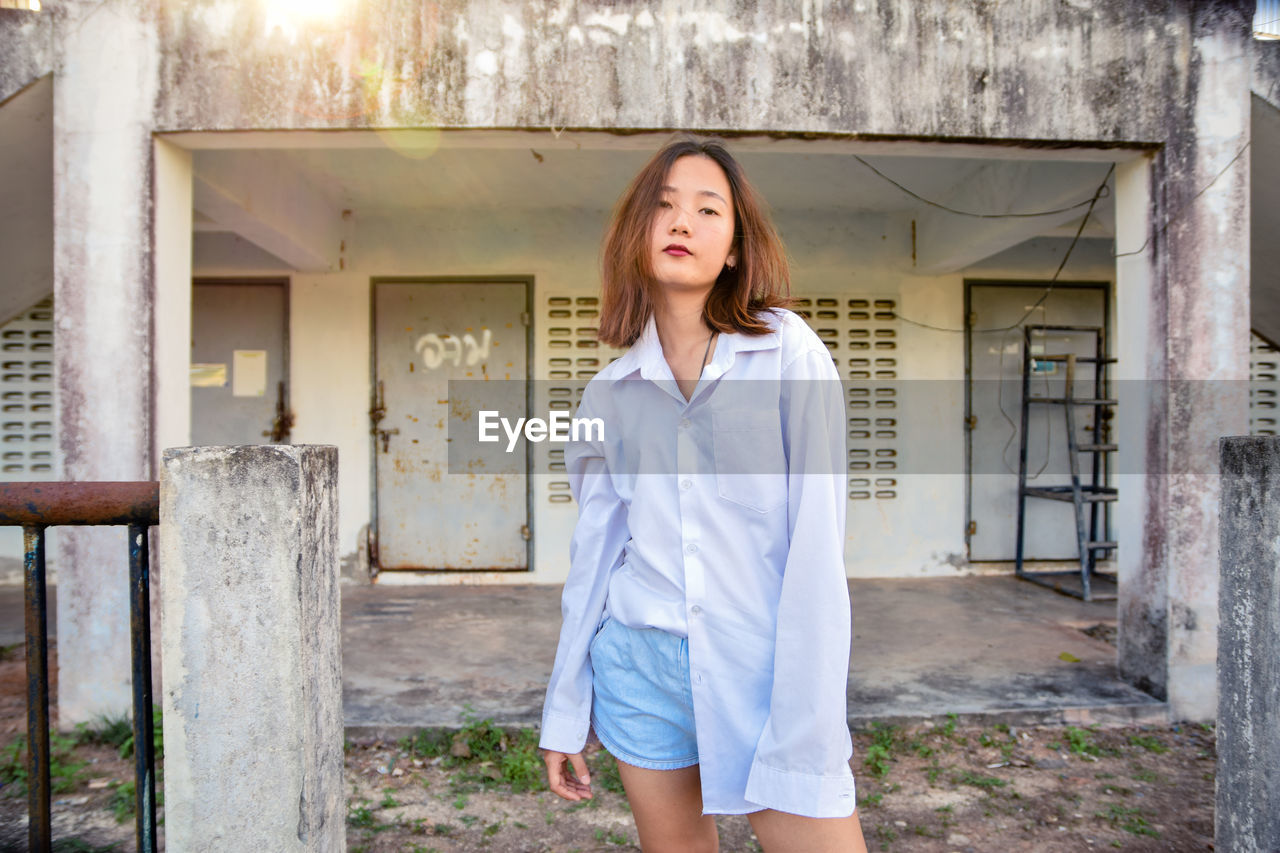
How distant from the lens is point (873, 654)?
13.0 feet

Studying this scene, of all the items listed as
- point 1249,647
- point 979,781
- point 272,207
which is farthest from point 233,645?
point 272,207

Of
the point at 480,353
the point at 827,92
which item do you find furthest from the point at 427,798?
the point at 480,353

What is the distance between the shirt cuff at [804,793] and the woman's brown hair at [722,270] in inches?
27.3

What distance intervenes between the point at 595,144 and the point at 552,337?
8.52ft

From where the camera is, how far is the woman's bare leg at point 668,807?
1.22 meters

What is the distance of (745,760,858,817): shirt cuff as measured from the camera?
1041 millimetres

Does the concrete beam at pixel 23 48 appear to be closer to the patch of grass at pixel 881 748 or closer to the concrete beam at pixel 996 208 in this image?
the patch of grass at pixel 881 748

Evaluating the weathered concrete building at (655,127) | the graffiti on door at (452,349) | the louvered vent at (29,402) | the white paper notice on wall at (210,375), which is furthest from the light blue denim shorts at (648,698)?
the louvered vent at (29,402)

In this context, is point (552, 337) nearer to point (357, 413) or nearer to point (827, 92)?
point (357, 413)

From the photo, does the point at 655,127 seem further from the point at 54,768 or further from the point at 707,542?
the point at 54,768

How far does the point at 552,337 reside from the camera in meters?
5.68

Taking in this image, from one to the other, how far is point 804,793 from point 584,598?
48 cm

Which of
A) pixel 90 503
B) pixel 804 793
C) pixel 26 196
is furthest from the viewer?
pixel 26 196

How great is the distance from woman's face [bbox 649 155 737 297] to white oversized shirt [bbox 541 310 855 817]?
129 mm
